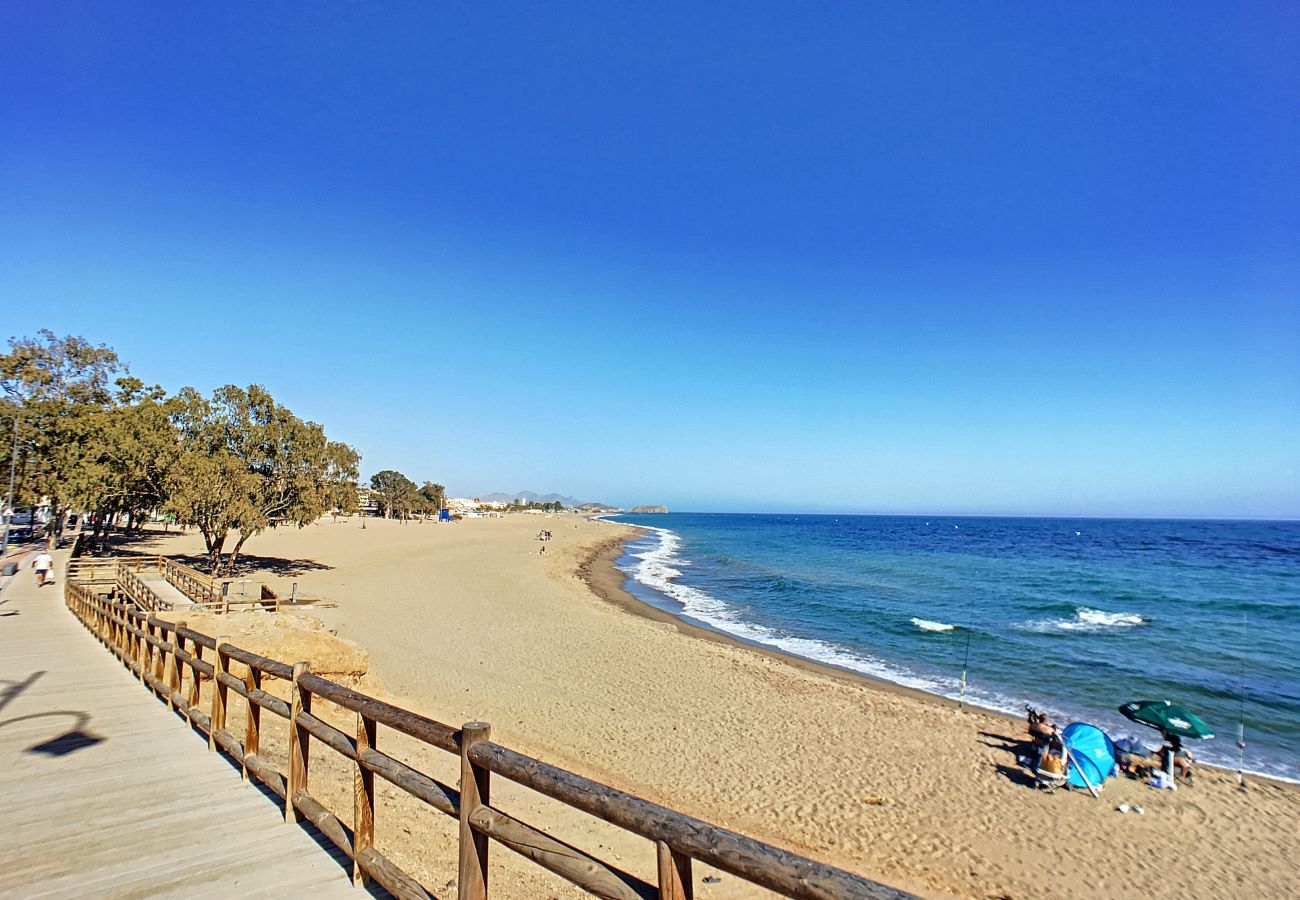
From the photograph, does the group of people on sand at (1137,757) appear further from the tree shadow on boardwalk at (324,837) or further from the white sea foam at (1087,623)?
the white sea foam at (1087,623)

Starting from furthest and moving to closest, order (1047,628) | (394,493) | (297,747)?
(394,493) → (1047,628) → (297,747)

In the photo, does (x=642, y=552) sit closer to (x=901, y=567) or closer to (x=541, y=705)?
(x=901, y=567)

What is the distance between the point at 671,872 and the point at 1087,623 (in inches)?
1117

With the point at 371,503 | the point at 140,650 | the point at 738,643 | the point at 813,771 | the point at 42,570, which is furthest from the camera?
the point at 371,503

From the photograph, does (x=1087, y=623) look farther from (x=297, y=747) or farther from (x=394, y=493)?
(x=394, y=493)

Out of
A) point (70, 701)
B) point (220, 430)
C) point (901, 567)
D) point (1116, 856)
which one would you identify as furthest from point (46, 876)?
point (901, 567)

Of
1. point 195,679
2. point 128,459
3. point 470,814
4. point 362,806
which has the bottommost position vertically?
point 195,679

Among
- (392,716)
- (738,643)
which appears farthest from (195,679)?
(738,643)

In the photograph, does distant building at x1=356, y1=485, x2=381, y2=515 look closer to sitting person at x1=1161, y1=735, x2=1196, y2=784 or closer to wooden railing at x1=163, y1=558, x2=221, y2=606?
wooden railing at x1=163, y1=558, x2=221, y2=606

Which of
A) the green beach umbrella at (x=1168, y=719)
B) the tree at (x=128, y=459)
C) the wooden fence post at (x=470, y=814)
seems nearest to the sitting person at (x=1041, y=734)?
the green beach umbrella at (x=1168, y=719)

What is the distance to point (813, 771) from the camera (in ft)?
33.7

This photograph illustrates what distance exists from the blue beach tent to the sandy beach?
0.31m

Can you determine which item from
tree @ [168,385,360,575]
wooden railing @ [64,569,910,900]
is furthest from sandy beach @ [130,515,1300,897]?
tree @ [168,385,360,575]

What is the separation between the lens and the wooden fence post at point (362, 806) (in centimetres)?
348
